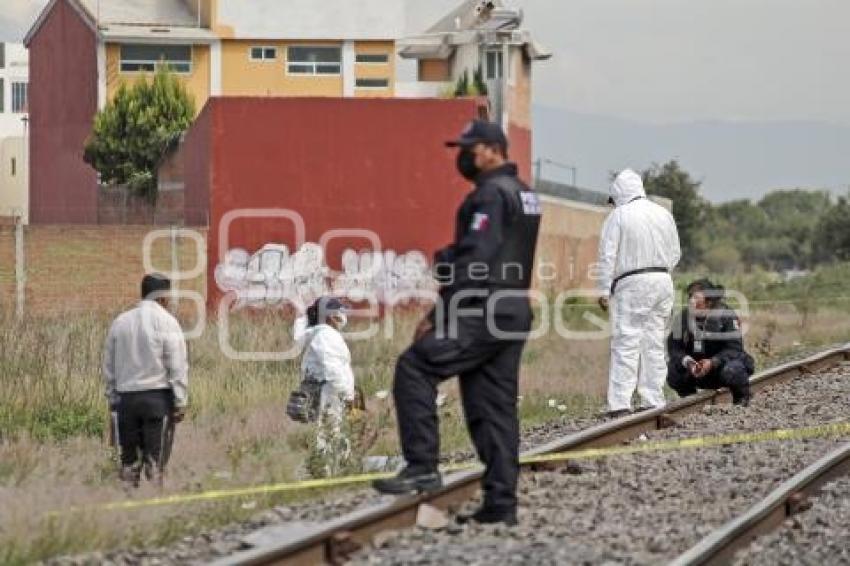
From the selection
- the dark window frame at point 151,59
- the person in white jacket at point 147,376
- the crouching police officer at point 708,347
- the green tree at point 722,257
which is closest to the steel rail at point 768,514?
the crouching police officer at point 708,347

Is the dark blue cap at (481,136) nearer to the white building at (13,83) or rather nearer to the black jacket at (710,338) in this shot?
the black jacket at (710,338)

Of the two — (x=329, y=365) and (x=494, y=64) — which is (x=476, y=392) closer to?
(x=329, y=365)

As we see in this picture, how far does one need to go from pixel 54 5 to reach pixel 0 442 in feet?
203

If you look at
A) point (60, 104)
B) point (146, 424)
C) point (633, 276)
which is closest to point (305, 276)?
point (633, 276)

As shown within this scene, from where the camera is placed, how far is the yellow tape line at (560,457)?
31.7ft

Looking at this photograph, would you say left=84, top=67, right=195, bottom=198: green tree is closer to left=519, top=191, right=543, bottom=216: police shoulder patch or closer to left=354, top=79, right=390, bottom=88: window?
left=354, top=79, right=390, bottom=88: window

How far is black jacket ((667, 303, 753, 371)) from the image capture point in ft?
51.5

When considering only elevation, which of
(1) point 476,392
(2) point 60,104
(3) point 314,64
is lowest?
(1) point 476,392

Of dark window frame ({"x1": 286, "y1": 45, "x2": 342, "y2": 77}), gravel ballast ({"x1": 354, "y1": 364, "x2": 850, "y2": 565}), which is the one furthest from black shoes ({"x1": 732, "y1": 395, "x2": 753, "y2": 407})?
dark window frame ({"x1": 286, "y1": 45, "x2": 342, "y2": 77})

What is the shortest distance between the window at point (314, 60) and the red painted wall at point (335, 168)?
33210 millimetres

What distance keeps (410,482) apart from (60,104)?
6543 centimetres

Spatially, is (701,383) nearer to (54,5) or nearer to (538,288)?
(538,288)

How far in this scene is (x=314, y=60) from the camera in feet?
240

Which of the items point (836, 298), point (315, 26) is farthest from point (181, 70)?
point (836, 298)
